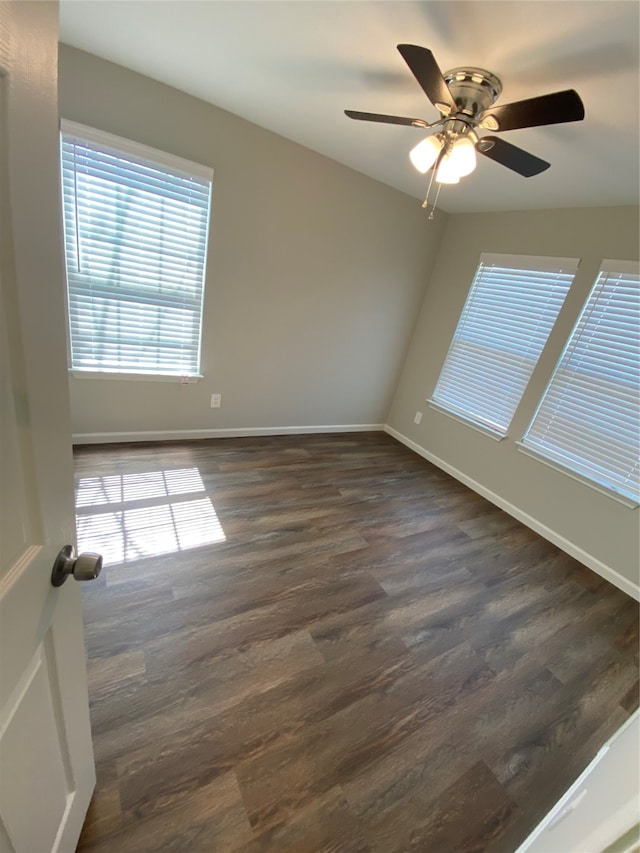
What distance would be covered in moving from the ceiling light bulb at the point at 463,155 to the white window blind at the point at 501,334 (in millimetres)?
1667

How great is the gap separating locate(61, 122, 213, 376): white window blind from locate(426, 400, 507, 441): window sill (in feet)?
7.65

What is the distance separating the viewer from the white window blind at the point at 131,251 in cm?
204

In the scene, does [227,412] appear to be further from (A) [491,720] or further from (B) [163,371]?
(A) [491,720]

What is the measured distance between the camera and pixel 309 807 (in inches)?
44.4

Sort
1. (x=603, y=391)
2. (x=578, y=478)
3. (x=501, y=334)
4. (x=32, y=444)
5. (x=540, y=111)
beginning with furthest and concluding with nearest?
(x=501, y=334)
(x=578, y=478)
(x=603, y=391)
(x=540, y=111)
(x=32, y=444)

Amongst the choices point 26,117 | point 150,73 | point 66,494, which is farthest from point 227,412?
point 26,117

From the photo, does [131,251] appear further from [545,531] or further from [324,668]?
[545,531]

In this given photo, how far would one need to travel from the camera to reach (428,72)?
1183 mm

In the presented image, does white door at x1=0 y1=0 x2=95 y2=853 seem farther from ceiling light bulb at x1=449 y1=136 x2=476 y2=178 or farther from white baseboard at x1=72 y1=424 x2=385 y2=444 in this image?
white baseboard at x1=72 y1=424 x2=385 y2=444

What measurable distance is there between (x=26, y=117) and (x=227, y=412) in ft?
9.13

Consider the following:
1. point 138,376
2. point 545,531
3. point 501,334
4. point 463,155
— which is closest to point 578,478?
point 545,531

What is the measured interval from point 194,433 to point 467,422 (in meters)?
2.48

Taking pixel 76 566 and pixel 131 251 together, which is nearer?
pixel 76 566

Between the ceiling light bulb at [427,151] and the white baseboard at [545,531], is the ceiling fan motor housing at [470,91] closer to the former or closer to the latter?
the ceiling light bulb at [427,151]
